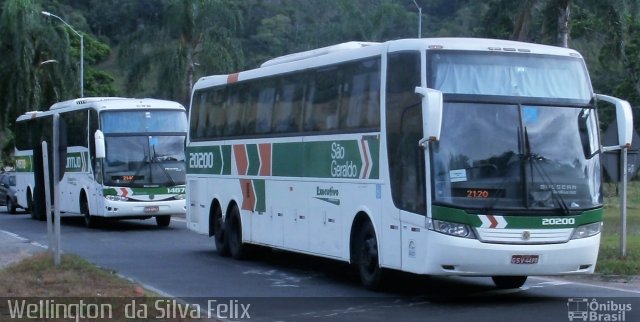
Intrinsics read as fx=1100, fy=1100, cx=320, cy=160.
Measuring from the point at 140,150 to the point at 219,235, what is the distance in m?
8.71

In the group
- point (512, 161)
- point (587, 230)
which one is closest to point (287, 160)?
point (512, 161)

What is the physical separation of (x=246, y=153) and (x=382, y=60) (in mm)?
5541

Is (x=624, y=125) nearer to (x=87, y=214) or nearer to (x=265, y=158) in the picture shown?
(x=265, y=158)

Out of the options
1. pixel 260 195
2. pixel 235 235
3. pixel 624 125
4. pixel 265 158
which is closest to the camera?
pixel 624 125

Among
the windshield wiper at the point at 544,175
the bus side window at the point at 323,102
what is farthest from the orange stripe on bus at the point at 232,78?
the windshield wiper at the point at 544,175

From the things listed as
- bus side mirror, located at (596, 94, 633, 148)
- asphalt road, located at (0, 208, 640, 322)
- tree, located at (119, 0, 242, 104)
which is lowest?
asphalt road, located at (0, 208, 640, 322)

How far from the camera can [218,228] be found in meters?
21.8

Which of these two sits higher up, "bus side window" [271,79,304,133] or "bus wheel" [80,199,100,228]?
"bus side window" [271,79,304,133]

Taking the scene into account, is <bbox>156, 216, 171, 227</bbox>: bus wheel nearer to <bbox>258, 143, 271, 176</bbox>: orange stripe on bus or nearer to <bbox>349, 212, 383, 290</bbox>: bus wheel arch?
<bbox>258, 143, 271, 176</bbox>: orange stripe on bus

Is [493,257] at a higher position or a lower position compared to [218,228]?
higher

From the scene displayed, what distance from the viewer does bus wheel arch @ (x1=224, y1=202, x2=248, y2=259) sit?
20.8 m

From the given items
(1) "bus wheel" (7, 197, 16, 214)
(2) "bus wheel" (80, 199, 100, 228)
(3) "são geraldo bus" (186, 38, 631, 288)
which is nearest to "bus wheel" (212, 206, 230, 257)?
(3) "são geraldo bus" (186, 38, 631, 288)

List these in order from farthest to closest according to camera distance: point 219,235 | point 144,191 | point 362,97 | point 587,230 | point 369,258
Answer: point 144,191 → point 219,235 → point 362,97 → point 369,258 → point 587,230

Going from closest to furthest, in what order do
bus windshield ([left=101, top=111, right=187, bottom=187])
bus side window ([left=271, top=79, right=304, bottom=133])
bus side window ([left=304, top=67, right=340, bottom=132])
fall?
bus side window ([left=304, top=67, right=340, bottom=132]) < bus side window ([left=271, top=79, right=304, bottom=133]) < bus windshield ([left=101, top=111, right=187, bottom=187])
